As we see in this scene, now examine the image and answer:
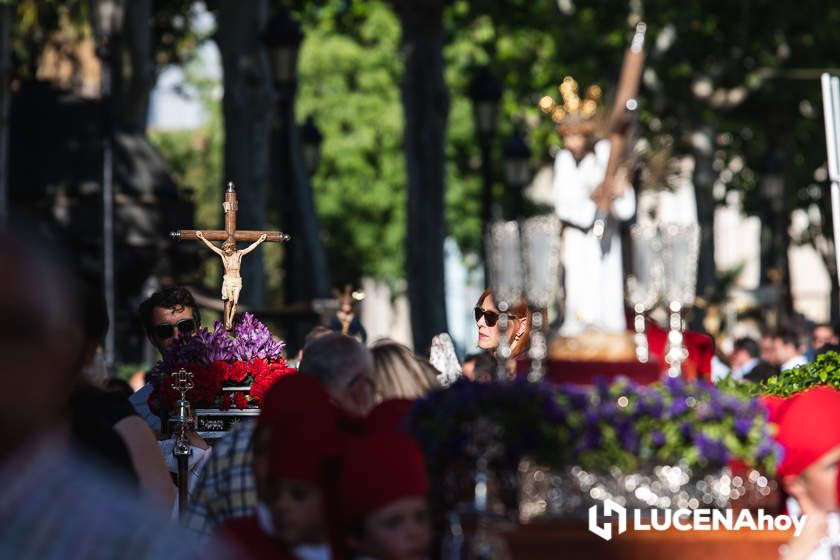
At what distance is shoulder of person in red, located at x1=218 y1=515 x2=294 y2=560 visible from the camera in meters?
5.39

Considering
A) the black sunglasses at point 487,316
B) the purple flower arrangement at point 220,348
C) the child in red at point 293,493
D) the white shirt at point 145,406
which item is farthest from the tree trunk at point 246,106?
the child in red at point 293,493

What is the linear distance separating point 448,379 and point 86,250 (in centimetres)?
3083

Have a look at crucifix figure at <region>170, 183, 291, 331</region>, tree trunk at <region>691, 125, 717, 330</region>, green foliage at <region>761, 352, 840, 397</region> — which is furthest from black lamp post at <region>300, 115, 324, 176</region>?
green foliage at <region>761, 352, 840, 397</region>

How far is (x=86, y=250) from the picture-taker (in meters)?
40.5

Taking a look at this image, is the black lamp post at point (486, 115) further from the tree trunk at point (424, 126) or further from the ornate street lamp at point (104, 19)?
the ornate street lamp at point (104, 19)

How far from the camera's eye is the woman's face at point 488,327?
10766 millimetres

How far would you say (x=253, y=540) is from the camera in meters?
5.47

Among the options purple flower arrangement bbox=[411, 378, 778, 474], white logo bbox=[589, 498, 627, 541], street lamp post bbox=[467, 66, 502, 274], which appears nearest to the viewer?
purple flower arrangement bbox=[411, 378, 778, 474]

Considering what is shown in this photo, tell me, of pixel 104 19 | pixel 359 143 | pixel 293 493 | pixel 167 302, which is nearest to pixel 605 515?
pixel 293 493

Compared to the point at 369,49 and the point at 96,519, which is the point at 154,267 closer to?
the point at 369,49

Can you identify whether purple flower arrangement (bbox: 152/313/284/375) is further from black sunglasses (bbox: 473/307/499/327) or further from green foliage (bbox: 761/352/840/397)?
green foliage (bbox: 761/352/840/397)

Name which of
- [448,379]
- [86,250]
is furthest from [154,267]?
[448,379]

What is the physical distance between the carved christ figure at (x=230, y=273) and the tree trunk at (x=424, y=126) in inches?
548

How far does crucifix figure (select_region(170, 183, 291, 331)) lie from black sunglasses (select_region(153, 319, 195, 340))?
605mm
